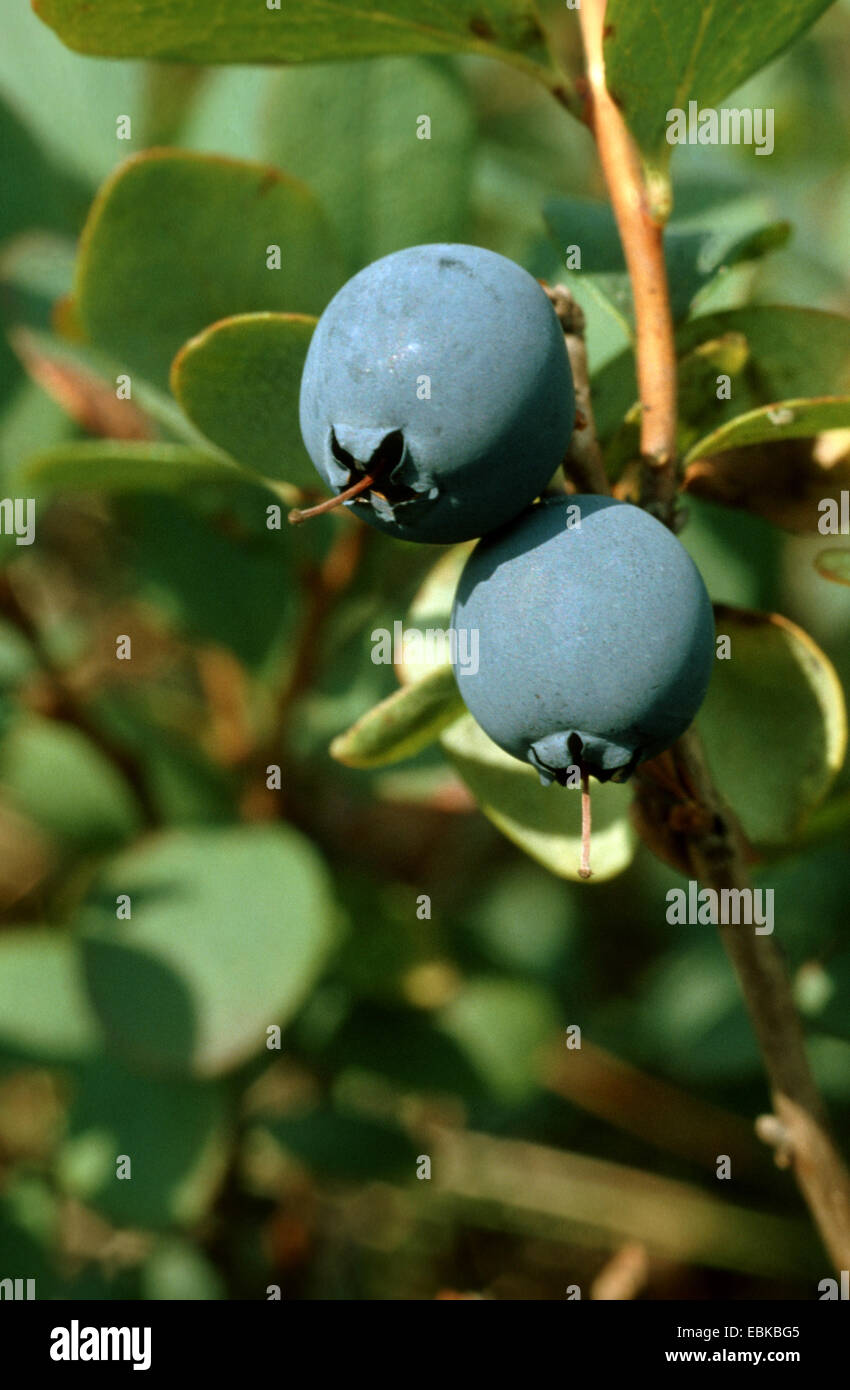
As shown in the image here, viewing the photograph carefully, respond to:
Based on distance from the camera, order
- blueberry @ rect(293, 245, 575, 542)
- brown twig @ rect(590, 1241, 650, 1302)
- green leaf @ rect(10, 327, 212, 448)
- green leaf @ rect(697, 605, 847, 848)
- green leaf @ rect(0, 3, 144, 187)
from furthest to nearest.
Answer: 1. green leaf @ rect(0, 3, 144, 187)
2. green leaf @ rect(10, 327, 212, 448)
3. brown twig @ rect(590, 1241, 650, 1302)
4. green leaf @ rect(697, 605, 847, 848)
5. blueberry @ rect(293, 245, 575, 542)

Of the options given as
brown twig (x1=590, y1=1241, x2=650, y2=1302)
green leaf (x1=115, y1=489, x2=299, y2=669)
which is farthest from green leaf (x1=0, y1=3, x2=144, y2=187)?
brown twig (x1=590, y1=1241, x2=650, y2=1302)

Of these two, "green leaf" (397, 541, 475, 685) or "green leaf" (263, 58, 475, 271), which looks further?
"green leaf" (263, 58, 475, 271)

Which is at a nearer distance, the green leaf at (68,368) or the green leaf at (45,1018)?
the green leaf at (68,368)

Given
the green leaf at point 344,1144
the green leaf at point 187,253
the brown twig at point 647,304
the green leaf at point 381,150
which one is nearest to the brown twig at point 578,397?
the brown twig at point 647,304

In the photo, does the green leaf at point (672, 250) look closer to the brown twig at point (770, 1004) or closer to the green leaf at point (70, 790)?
the brown twig at point (770, 1004)

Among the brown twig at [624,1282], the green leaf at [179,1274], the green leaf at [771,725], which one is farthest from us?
the green leaf at [179,1274]

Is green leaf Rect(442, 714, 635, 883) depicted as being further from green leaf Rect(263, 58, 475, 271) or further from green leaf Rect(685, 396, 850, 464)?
green leaf Rect(263, 58, 475, 271)
